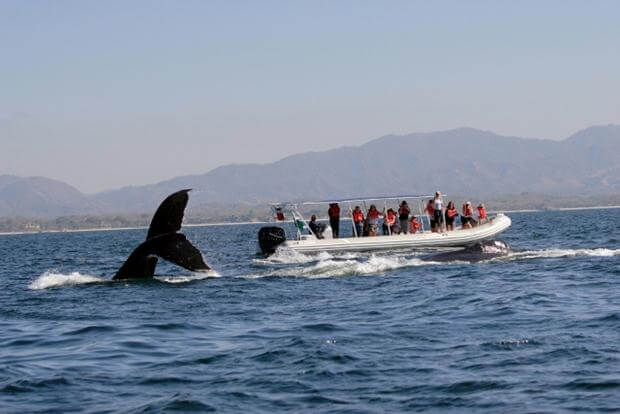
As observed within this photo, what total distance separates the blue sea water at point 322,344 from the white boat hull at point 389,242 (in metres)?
12.2

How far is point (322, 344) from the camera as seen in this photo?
659 inches

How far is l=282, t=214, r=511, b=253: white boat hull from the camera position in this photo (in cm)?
4134

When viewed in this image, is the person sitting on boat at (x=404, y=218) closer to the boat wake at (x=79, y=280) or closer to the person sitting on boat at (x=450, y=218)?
the person sitting on boat at (x=450, y=218)

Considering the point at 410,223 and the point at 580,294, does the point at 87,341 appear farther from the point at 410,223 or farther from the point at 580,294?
the point at 410,223

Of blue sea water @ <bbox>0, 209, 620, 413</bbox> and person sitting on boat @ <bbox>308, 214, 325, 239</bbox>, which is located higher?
person sitting on boat @ <bbox>308, 214, 325, 239</bbox>

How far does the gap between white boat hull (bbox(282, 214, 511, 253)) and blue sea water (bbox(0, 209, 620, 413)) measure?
12249 mm

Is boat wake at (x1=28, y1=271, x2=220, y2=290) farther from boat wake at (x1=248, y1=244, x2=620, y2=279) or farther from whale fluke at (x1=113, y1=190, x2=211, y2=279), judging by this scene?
whale fluke at (x1=113, y1=190, x2=211, y2=279)

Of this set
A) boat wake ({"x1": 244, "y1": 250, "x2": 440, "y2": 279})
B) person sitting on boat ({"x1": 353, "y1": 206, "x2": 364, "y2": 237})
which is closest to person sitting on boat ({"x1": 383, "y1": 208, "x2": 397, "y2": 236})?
person sitting on boat ({"x1": 353, "y1": 206, "x2": 364, "y2": 237})

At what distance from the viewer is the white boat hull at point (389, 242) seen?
4134cm

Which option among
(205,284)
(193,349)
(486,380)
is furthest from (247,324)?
(205,284)

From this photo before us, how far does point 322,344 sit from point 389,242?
81.3 ft

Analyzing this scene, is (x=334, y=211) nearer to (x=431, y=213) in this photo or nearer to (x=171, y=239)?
(x=431, y=213)

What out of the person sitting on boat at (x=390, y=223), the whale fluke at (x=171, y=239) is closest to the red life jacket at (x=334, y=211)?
the person sitting on boat at (x=390, y=223)

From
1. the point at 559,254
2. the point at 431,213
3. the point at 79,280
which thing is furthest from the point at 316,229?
the point at 79,280
